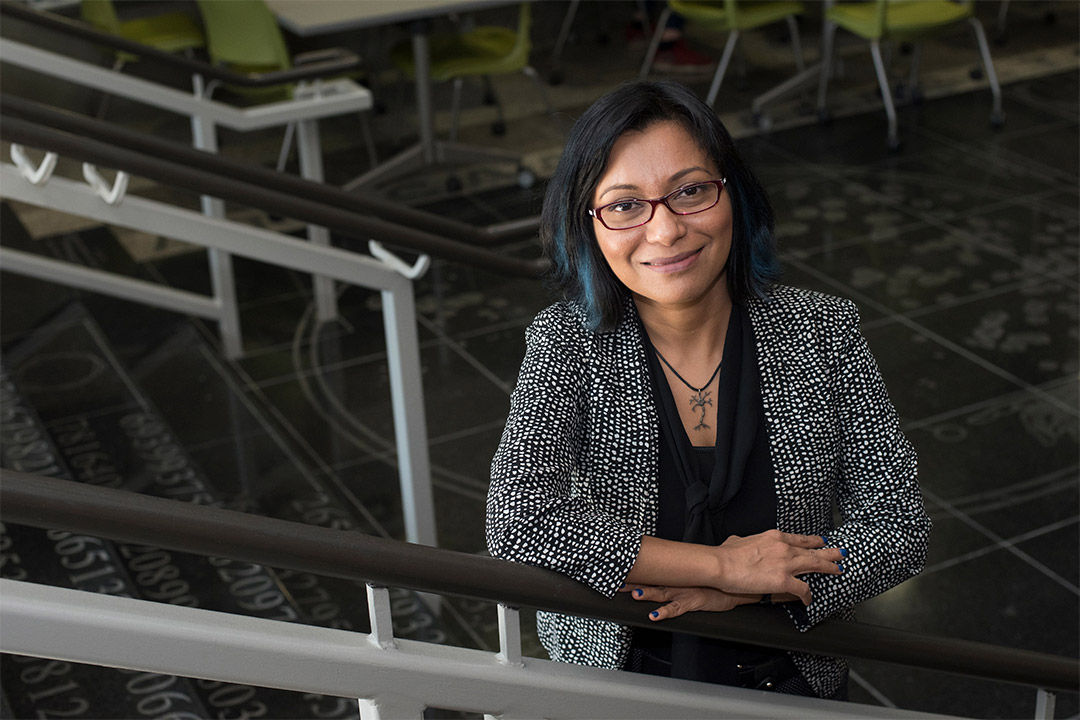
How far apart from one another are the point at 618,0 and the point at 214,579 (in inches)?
256

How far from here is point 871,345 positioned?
13.9 ft

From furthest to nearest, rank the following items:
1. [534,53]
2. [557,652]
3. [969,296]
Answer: [534,53], [969,296], [557,652]

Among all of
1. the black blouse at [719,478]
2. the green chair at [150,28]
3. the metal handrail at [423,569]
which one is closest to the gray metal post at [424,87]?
the green chair at [150,28]

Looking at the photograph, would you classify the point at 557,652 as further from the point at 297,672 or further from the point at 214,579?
the point at 214,579

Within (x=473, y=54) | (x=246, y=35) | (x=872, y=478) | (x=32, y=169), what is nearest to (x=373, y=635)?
(x=872, y=478)

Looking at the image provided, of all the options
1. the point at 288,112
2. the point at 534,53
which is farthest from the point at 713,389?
the point at 534,53

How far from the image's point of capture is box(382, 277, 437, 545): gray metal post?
272cm

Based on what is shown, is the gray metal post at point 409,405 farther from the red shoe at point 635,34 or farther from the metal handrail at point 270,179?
the red shoe at point 635,34

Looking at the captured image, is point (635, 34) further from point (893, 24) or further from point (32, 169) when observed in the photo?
point (32, 169)

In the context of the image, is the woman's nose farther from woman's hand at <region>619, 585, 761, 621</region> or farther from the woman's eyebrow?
woman's hand at <region>619, 585, 761, 621</region>

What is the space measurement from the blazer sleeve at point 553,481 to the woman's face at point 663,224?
132 mm

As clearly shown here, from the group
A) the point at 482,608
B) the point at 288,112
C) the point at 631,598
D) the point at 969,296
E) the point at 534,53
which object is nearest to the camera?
the point at 631,598

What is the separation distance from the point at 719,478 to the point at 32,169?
1.84 meters

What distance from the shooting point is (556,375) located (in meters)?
1.52
